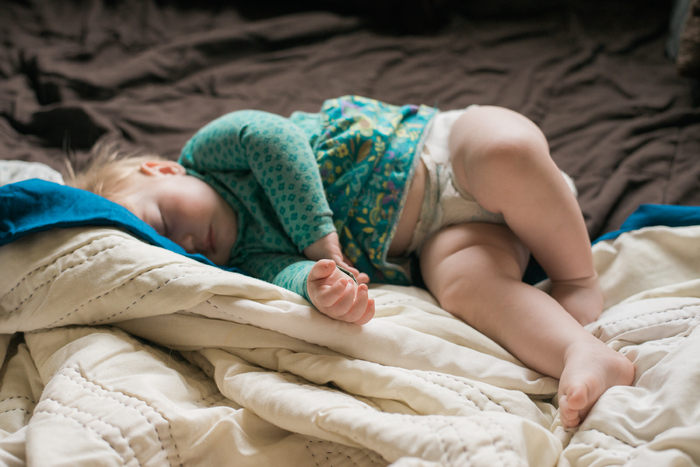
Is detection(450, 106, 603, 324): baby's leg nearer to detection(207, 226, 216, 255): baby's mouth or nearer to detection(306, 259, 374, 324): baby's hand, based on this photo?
detection(306, 259, 374, 324): baby's hand

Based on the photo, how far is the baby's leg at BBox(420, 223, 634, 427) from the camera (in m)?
0.63

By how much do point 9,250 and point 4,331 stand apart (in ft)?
0.40

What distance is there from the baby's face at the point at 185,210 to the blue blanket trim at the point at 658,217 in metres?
0.75

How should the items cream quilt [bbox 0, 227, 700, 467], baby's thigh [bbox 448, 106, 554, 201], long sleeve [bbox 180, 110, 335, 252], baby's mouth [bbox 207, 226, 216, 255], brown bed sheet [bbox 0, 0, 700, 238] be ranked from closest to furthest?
cream quilt [bbox 0, 227, 700, 467] < baby's thigh [bbox 448, 106, 554, 201] < long sleeve [bbox 180, 110, 335, 252] < baby's mouth [bbox 207, 226, 216, 255] < brown bed sheet [bbox 0, 0, 700, 238]

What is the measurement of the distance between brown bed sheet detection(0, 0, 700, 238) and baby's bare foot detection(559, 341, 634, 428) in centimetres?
44

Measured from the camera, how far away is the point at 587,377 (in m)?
0.61

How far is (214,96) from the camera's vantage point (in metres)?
1.50

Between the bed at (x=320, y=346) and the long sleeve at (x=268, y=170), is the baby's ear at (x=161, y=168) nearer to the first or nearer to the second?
the long sleeve at (x=268, y=170)

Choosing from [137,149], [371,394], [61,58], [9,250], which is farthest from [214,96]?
[371,394]

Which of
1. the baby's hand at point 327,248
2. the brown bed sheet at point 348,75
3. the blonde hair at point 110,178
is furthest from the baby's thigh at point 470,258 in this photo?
the blonde hair at point 110,178

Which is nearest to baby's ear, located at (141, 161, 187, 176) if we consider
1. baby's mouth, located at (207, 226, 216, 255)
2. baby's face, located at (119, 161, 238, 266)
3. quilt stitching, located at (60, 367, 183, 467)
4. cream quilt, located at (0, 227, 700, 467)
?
baby's face, located at (119, 161, 238, 266)

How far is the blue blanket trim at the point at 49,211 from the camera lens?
0.74m

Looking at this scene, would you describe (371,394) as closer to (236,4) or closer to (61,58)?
(61,58)

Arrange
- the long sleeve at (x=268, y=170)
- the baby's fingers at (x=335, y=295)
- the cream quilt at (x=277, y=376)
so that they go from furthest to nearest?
the long sleeve at (x=268, y=170)
the baby's fingers at (x=335, y=295)
the cream quilt at (x=277, y=376)
